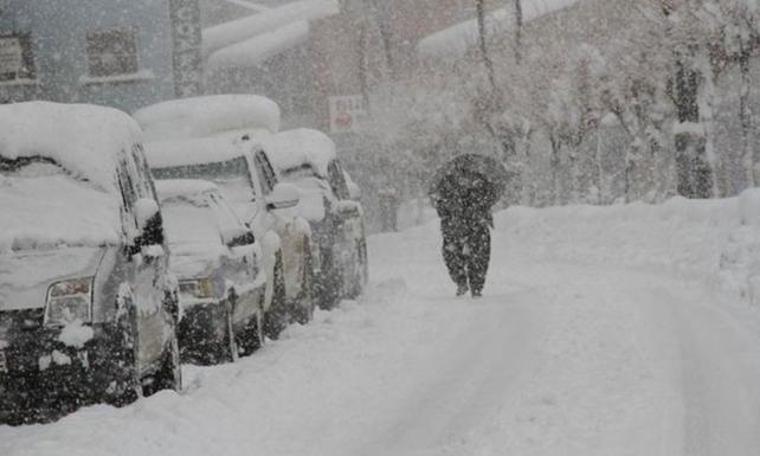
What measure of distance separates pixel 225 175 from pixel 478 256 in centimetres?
416

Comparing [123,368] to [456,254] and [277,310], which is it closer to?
[277,310]

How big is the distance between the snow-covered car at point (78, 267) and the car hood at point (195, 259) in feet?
3.72

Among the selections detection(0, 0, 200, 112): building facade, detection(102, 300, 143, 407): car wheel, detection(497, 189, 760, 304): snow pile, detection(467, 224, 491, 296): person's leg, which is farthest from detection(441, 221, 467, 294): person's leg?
detection(0, 0, 200, 112): building facade

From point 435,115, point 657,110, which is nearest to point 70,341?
point 657,110

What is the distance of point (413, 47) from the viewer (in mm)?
50469

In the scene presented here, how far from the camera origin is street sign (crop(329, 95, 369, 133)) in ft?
157

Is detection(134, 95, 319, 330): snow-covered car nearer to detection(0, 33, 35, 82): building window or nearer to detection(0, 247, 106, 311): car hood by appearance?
detection(0, 247, 106, 311): car hood

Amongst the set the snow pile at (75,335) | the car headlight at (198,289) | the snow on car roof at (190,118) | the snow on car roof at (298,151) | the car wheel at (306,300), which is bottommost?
the car wheel at (306,300)

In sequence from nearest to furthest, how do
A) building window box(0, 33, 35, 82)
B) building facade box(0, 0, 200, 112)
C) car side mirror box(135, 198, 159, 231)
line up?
car side mirror box(135, 198, 159, 231) < building window box(0, 33, 35, 82) < building facade box(0, 0, 200, 112)

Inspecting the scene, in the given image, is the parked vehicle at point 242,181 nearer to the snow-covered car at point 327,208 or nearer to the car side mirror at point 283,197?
the car side mirror at point 283,197

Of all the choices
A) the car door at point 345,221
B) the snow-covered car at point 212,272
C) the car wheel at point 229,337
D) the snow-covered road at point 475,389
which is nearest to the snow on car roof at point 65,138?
the snow-covered road at point 475,389

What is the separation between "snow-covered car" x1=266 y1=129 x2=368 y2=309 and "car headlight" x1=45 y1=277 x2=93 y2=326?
736cm

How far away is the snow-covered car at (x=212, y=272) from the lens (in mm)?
10227

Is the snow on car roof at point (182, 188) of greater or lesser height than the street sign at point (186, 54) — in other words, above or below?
below
